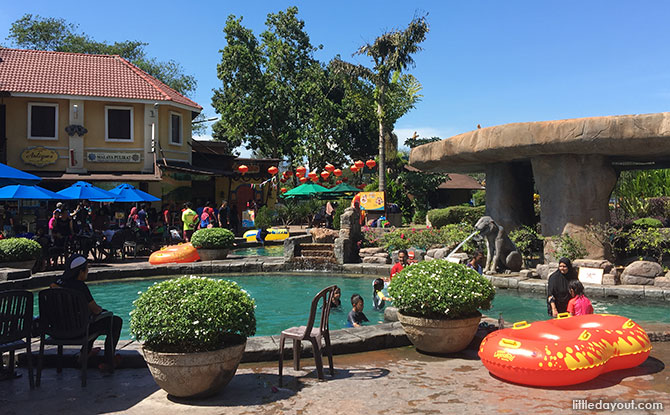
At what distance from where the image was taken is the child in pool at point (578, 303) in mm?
6855

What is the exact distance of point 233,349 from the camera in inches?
200

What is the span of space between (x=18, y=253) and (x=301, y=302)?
6.89 meters

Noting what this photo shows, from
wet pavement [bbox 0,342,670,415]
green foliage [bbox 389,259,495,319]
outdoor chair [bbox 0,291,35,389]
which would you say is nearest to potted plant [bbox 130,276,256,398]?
wet pavement [bbox 0,342,670,415]

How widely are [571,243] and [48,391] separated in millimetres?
11025

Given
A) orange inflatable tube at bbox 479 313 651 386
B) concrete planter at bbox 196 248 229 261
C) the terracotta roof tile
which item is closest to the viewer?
orange inflatable tube at bbox 479 313 651 386

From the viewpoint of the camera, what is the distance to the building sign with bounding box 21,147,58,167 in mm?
23578

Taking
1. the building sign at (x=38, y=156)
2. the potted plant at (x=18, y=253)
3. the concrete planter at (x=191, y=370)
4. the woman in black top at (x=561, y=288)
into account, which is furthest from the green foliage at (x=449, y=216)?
the concrete planter at (x=191, y=370)

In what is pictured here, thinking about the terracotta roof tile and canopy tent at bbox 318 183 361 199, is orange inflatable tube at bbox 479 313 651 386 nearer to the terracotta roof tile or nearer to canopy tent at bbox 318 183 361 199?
canopy tent at bbox 318 183 361 199

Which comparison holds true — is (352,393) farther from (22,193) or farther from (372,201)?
(372,201)

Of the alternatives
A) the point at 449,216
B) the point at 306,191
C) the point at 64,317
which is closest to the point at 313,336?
the point at 64,317

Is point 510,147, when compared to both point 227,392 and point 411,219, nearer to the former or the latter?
point 227,392

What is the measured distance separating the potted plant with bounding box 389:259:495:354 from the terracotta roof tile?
70.3 ft

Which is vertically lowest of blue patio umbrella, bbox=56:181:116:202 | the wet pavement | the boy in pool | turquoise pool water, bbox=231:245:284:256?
the wet pavement

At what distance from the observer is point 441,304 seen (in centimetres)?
627
